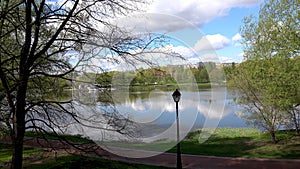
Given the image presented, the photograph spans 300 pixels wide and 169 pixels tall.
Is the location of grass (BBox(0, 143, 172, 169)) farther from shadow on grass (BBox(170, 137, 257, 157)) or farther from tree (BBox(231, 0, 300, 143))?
tree (BBox(231, 0, 300, 143))

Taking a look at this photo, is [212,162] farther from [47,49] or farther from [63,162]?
[47,49]

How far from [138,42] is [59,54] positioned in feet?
6.95

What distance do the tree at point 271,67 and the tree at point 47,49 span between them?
8768mm

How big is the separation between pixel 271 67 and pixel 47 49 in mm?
9971

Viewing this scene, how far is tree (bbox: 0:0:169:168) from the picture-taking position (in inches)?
226

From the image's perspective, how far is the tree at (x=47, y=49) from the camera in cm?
573

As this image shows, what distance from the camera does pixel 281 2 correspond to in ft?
41.8

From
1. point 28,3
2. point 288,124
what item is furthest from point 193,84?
point 288,124

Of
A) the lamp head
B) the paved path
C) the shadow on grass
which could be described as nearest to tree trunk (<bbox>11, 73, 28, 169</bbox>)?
the paved path

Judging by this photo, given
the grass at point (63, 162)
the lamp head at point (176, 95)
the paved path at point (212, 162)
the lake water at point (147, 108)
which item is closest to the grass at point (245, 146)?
the paved path at point (212, 162)

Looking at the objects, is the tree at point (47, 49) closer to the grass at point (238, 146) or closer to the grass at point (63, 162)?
the grass at point (63, 162)

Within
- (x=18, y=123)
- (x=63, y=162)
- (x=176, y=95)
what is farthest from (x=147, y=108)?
(x=63, y=162)

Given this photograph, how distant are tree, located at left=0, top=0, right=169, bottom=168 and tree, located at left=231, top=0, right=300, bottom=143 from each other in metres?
8.77

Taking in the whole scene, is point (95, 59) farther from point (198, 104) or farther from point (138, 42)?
point (198, 104)
